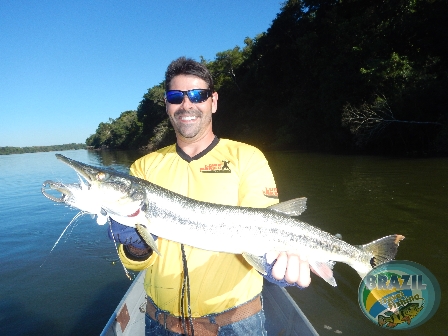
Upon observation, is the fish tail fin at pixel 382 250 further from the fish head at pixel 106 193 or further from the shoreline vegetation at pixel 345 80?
the shoreline vegetation at pixel 345 80

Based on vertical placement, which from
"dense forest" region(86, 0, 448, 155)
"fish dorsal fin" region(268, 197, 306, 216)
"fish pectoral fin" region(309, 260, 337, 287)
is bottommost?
"fish pectoral fin" region(309, 260, 337, 287)

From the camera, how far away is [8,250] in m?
10.9

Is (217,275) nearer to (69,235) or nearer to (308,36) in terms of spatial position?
(69,235)

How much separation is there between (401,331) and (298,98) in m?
37.7

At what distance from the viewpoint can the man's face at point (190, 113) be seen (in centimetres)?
353

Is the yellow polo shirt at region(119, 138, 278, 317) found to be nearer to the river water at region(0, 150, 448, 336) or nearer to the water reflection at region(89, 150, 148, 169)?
the river water at region(0, 150, 448, 336)

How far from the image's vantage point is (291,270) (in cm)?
292

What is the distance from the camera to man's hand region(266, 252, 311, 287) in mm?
2895

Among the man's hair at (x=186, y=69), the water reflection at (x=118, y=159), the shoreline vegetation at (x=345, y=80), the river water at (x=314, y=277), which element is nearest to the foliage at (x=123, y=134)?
the water reflection at (x=118, y=159)

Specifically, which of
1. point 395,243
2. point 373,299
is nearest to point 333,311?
point 373,299

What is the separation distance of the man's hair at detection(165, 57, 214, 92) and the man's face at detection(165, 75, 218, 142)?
59mm
